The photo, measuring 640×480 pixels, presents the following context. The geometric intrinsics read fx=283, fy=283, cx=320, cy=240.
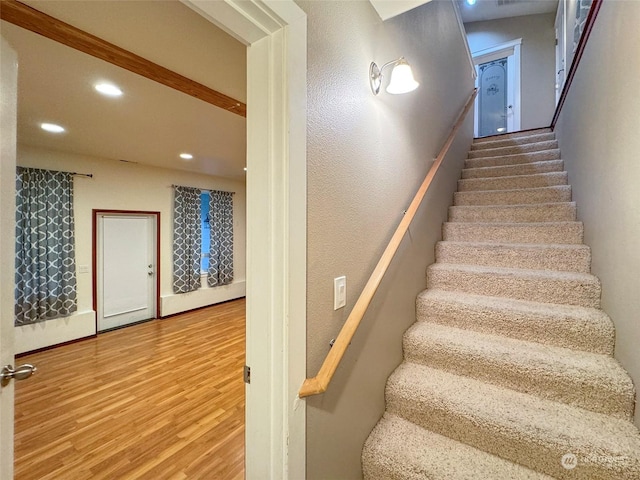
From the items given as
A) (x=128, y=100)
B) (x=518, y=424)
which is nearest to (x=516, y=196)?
(x=518, y=424)

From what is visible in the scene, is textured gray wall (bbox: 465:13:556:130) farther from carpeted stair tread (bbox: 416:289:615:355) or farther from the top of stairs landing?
carpeted stair tread (bbox: 416:289:615:355)

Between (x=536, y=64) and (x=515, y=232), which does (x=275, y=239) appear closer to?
(x=515, y=232)

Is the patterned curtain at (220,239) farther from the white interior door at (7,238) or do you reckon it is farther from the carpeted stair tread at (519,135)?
the white interior door at (7,238)

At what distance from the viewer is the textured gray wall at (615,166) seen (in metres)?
1.17

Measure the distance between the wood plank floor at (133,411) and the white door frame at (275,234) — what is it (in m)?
1.34

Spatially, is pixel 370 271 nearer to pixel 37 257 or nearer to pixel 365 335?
pixel 365 335

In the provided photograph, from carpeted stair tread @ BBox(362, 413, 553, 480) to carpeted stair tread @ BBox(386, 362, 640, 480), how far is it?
0.04 m

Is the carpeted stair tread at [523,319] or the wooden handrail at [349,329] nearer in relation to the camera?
the wooden handrail at [349,329]

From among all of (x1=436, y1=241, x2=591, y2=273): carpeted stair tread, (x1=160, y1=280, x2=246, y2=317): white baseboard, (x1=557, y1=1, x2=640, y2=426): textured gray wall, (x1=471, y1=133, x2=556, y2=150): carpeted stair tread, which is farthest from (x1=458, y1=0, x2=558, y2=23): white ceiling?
(x1=160, y1=280, x2=246, y2=317): white baseboard

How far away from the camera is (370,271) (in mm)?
1324

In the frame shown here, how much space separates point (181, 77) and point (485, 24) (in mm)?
6262

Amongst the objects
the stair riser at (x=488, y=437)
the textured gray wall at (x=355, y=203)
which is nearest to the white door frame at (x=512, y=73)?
the textured gray wall at (x=355, y=203)

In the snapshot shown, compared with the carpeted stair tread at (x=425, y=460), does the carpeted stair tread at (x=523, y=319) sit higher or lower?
higher

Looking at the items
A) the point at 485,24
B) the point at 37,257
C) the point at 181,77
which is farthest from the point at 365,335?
the point at 485,24
